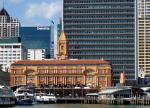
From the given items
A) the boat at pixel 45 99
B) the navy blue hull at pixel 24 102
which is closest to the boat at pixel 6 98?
the navy blue hull at pixel 24 102

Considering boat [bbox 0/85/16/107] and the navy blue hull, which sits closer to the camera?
boat [bbox 0/85/16/107]

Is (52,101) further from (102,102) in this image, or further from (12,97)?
(12,97)

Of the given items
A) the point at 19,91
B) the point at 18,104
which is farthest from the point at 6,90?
the point at 19,91

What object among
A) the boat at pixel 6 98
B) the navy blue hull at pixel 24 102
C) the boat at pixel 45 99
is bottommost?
the boat at pixel 45 99

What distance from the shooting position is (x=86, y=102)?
19975 cm

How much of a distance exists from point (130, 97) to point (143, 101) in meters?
8.89

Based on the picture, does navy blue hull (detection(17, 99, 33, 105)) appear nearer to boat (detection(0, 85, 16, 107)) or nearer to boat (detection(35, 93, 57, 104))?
boat (detection(0, 85, 16, 107))

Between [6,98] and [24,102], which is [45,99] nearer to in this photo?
[24,102]

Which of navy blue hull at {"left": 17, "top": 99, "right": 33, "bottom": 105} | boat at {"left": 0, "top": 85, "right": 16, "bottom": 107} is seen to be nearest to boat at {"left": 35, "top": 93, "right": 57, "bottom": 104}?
navy blue hull at {"left": 17, "top": 99, "right": 33, "bottom": 105}

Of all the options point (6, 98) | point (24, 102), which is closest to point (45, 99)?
point (24, 102)

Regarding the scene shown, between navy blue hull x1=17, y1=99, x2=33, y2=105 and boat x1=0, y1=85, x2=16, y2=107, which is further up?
boat x1=0, y1=85, x2=16, y2=107

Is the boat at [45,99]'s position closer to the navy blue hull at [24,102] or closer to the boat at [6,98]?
the navy blue hull at [24,102]

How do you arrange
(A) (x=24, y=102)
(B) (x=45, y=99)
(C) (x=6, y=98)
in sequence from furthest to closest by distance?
(B) (x=45, y=99) → (A) (x=24, y=102) → (C) (x=6, y=98)

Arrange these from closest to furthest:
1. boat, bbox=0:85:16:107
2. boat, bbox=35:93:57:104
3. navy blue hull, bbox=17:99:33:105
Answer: boat, bbox=0:85:16:107 < navy blue hull, bbox=17:99:33:105 < boat, bbox=35:93:57:104
